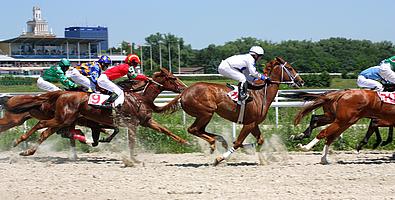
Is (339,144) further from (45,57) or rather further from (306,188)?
(45,57)

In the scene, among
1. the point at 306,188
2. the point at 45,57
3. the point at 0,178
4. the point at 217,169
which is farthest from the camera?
the point at 45,57

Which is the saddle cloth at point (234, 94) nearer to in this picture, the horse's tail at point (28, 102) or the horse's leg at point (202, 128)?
the horse's leg at point (202, 128)

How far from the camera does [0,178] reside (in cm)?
858

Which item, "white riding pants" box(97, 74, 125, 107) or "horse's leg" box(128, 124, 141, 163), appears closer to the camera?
"horse's leg" box(128, 124, 141, 163)

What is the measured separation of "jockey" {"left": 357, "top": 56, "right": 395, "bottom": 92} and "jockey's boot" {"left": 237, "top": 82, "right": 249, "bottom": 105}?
233 cm

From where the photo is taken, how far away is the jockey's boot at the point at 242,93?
980 cm

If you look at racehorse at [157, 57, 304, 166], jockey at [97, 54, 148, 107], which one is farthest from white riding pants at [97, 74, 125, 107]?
racehorse at [157, 57, 304, 166]

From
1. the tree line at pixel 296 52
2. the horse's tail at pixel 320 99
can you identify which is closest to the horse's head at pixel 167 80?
the horse's tail at pixel 320 99

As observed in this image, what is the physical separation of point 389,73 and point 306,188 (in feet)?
12.2

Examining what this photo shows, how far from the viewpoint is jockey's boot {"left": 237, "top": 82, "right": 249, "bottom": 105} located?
32.2ft

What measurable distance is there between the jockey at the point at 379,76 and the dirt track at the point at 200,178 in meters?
1.23

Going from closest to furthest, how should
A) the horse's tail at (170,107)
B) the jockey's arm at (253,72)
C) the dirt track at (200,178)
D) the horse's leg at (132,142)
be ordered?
the dirt track at (200,178) < the jockey's arm at (253,72) < the horse's leg at (132,142) < the horse's tail at (170,107)

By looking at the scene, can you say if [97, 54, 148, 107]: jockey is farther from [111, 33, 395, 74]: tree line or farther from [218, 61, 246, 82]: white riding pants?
[111, 33, 395, 74]: tree line

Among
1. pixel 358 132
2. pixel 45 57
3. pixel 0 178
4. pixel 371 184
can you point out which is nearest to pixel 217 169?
pixel 371 184
